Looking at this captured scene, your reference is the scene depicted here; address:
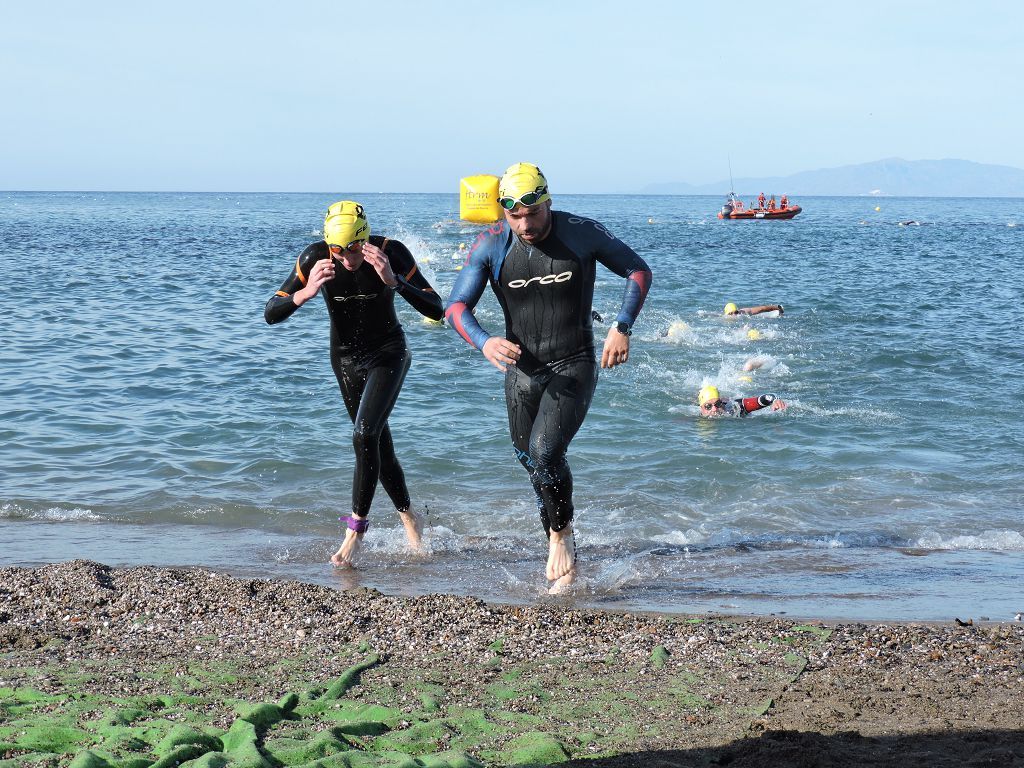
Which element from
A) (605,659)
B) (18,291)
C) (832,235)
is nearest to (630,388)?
(605,659)

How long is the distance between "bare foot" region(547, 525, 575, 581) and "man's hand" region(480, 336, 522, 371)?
1.23 metres

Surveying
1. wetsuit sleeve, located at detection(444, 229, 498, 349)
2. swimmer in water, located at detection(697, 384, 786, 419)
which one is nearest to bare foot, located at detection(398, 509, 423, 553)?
wetsuit sleeve, located at detection(444, 229, 498, 349)

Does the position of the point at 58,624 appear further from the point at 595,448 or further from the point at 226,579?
the point at 595,448

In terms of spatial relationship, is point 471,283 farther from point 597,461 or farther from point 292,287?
point 597,461

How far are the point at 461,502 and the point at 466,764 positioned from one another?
5.73m

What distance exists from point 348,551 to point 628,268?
2844 millimetres

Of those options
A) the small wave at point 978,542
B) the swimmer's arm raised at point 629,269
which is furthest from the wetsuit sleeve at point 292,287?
the small wave at point 978,542

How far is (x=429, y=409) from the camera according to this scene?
529 inches

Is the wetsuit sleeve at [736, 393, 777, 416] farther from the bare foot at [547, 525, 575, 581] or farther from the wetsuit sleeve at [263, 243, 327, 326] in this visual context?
the wetsuit sleeve at [263, 243, 327, 326]

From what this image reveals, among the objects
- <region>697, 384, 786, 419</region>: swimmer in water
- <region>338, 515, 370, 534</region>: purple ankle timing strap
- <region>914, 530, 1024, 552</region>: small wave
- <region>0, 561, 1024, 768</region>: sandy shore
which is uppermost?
<region>0, 561, 1024, 768</region>: sandy shore

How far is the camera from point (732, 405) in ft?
42.5

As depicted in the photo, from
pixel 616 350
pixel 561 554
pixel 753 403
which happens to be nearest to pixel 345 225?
pixel 616 350

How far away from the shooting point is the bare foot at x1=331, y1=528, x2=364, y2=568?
289 inches

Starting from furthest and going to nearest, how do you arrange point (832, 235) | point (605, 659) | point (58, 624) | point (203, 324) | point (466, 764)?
1. point (832, 235)
2. point (203, 324)
3. point (58, 624)
4. point (605, 659)
5. point (466, 764)
